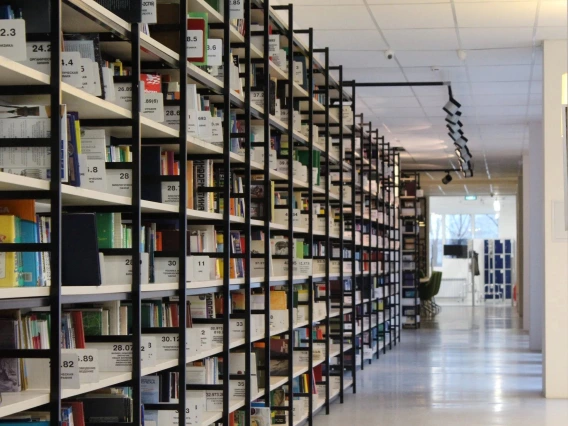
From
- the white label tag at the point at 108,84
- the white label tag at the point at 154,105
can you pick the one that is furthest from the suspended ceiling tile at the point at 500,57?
the white label tag at the point at 108,84

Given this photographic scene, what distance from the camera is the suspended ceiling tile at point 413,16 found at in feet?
26.6

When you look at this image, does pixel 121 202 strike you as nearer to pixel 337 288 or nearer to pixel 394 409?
pixel 394 409

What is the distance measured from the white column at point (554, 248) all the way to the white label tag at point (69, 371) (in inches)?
267

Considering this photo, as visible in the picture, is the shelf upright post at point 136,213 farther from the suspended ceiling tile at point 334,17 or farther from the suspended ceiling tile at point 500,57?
the suspended ceiling tile at point 500,57

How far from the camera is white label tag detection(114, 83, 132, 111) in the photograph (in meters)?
4.16

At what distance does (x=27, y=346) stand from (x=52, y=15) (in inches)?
46.3

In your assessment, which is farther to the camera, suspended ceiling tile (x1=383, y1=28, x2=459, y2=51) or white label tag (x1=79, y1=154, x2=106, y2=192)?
suspended ceiling tile (x1=383, y1=28, x2=459, y2=51)

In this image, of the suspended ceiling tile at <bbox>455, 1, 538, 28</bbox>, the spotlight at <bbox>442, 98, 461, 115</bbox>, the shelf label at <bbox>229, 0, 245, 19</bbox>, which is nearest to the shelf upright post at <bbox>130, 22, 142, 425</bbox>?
the shelf label at <bbox>229, 0, 245, 19</bbox>

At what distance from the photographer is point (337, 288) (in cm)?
996

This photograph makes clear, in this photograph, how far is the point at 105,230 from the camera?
4.16 meters

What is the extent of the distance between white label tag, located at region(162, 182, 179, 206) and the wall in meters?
5.53

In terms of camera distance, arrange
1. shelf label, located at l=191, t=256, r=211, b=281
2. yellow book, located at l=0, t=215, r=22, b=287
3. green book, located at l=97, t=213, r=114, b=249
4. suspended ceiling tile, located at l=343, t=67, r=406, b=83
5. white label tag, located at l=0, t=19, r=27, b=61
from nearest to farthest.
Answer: white label tag, located at l=0, t=19, r=27, b=61 → yellow book, located at l=0, t=215, r=22, b=287 → green book, located at l=97, t=213, r=114, b=249 → shelf label, located at l=191, t=256, r=211, b=281 → suspended ceiling tile, located at l=343, t=67, r=406, b=83

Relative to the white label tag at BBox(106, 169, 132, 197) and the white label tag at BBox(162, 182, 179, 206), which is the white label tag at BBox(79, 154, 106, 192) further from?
the white label tag at BBox(162, 182, 179, 206)

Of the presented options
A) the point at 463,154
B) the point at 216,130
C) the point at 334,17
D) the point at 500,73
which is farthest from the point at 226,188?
the point at 463,154
